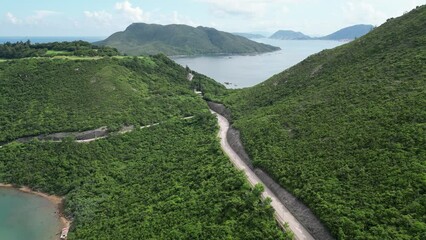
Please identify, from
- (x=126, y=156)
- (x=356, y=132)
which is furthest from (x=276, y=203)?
(x=126, y=156)

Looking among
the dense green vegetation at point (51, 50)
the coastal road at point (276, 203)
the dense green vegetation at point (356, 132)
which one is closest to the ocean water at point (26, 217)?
the coastal road at point (276, 203)

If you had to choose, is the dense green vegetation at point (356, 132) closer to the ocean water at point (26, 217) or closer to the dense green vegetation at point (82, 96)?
the dense green vegetation at point (82, 96)

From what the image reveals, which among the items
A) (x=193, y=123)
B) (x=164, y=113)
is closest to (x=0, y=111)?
(x=164, y=113)

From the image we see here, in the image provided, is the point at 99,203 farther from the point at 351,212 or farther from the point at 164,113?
the point at 351,212

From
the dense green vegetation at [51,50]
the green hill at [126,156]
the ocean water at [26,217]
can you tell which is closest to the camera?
the green hill at [126,156]

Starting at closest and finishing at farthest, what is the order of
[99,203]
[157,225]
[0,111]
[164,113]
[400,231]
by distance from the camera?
[400,231] → [157,225] → [99,203] → [0,111] → [164,113]

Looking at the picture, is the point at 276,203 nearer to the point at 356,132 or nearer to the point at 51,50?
the point at 356,132

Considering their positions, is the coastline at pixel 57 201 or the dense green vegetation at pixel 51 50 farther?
the dense green vegetation at pixel 51 50

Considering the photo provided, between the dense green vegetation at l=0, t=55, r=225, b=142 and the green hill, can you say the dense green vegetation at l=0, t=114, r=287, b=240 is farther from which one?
the dense green vegetation at l=0, t=55, r=225, b=142
